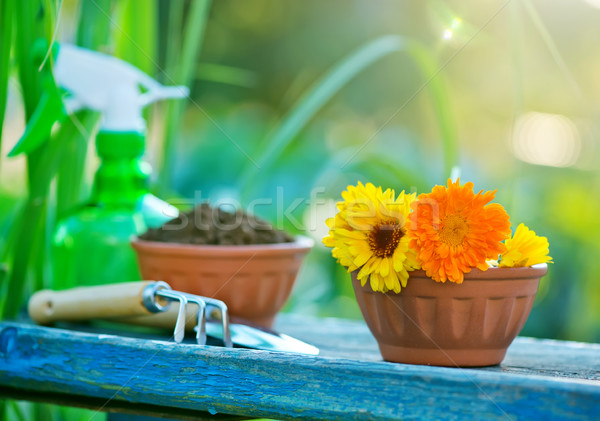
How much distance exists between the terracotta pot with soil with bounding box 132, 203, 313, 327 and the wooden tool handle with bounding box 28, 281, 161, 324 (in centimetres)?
5

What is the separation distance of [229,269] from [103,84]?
0.80ft

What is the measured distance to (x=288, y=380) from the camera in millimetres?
431

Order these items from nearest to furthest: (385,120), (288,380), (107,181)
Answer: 1. (288,380)
2. (107,181)
3. (385,120)

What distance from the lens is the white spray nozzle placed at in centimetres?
66

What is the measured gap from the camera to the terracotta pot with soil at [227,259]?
22.8 inches

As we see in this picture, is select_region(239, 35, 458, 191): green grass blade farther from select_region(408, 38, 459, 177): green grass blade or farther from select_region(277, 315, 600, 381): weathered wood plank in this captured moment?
select_region(277, 315, 600, 381): weathered wood plank

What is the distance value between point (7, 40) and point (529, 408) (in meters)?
0.55

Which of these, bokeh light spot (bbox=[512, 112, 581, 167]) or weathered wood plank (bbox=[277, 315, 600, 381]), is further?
bokeh light spot (bbox=[512, 112, 581, 167])

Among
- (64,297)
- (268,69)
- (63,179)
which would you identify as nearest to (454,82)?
(268,69)

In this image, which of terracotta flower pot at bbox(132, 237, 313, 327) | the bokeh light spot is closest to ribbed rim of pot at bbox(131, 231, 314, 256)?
terracotta flower pot at bbox(132, 237, 313, 327)

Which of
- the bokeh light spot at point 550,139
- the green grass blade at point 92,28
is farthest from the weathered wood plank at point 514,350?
the bokeh light spot at point 550,139

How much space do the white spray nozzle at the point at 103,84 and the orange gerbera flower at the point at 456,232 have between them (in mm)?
353

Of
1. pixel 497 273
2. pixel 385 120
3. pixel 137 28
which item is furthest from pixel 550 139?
pixel 497 273

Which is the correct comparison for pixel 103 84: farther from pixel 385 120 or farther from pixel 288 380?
pixel 385 120
